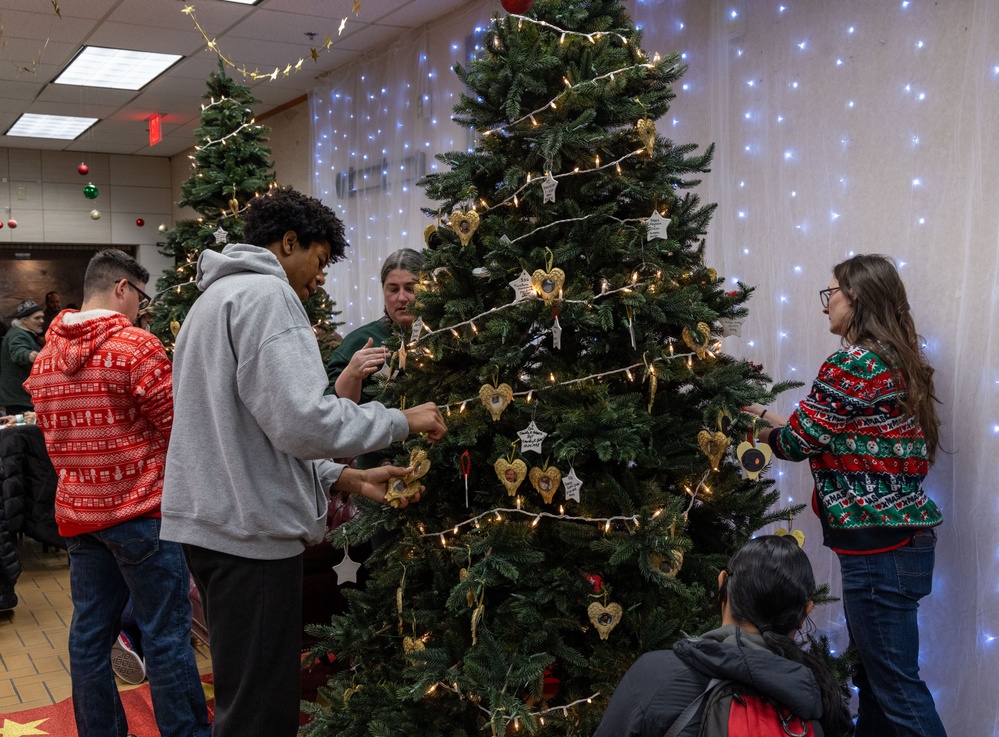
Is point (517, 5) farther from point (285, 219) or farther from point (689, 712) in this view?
point (689, 712)

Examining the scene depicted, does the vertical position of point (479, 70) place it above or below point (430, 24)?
below

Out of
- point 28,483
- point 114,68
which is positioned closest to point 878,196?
point 28,483

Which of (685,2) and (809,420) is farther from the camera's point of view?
(685,2)

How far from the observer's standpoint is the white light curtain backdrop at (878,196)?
2.65 metres

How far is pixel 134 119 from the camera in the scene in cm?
881

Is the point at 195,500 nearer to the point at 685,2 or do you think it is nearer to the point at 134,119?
the point at 685,2

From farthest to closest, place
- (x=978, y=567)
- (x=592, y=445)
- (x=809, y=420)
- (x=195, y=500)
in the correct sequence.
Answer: (x=978, y=567), (x=809, y=420), (x=592, y=445), (x=195, y=500)

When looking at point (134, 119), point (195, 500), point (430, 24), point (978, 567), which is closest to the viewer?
point (195, 500)

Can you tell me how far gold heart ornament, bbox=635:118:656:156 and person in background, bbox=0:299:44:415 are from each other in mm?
5554

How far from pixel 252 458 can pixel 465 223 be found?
0.75 m

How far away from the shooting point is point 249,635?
1.92m

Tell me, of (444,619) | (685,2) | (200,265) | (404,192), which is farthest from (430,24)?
(444,619)

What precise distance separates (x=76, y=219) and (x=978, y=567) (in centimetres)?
1100

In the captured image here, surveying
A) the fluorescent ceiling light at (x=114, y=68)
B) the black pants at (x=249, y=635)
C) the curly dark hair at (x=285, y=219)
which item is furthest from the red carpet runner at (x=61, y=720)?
the fluorescent ceiling light at (x=114, y=68)
